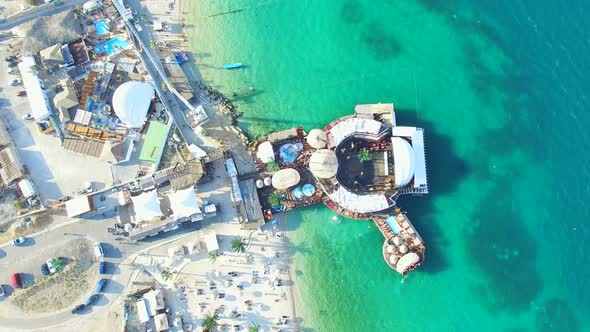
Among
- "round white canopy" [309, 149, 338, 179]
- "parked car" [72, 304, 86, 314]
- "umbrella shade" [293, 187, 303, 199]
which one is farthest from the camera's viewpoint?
"umbrella shade" [293, 187, 303, 199]

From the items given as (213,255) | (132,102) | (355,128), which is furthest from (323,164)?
(132,102)

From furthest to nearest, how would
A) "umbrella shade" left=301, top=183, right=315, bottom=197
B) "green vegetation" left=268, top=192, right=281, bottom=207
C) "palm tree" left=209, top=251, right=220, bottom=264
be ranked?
"umbrella shade" left=301, top=183, right=315, bottom=197 → "green vegetation" left=268, top=192, right=281, bottom=207 → "palm tree" left=209, top=251, right=220, bottom=264

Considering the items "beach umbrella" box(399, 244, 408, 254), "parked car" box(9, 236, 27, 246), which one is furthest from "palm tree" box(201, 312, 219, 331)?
"parked car" box(9, 236, 27, 246)

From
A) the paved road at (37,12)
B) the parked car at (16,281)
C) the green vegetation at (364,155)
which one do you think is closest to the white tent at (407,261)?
the green vegetation at (364,155)

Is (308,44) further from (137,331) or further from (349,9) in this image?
(137,331)

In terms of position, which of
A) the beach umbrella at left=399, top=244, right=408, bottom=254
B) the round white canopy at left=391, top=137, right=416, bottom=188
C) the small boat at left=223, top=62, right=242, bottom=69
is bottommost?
the beach umbrella at left=399, top=244, right=408, bottom=254

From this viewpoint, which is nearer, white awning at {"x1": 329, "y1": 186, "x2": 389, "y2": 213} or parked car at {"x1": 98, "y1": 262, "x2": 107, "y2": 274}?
white awning at {"x1": 329, "y1": 186, "x2": 389, "y2": 213}

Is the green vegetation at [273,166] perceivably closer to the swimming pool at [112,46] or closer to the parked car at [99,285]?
the swimming pool at [112,46]

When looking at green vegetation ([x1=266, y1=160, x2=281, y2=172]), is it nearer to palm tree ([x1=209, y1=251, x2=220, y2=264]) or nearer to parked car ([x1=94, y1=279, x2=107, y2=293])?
palm tree ([x1=209, y1=251, x2=220, y2=264])

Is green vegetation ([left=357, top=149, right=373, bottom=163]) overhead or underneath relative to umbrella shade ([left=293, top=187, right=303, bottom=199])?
overhead
